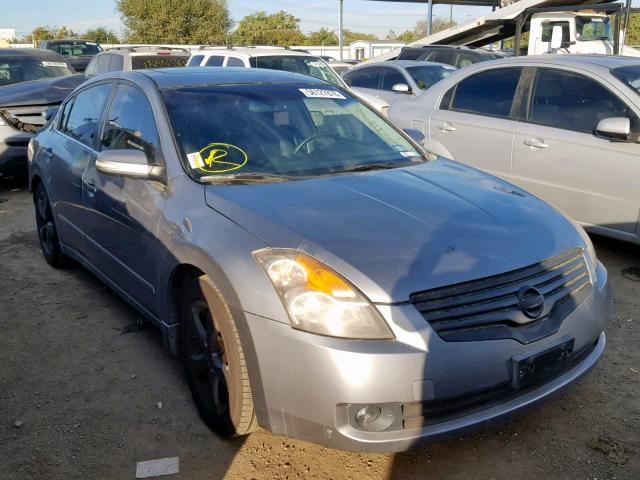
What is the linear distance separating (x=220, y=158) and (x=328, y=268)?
1.15 m

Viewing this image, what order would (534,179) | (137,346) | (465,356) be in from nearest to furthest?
(465,356), (137,346), (534,179)

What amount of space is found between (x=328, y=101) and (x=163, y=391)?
6.52 feet

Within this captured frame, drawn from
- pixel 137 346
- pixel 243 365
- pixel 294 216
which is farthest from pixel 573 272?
pixel 137 346

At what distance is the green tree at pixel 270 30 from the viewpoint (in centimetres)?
5941

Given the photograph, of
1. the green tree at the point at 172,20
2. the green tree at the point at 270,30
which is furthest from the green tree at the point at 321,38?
the green tree at the point at 172,20

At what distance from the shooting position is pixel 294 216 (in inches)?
108

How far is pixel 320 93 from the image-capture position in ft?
13.4

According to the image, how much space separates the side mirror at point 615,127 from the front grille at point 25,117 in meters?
6.75

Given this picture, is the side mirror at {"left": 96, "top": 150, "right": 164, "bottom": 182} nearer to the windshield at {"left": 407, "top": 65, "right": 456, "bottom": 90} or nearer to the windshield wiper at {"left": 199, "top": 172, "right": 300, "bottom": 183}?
the windshield wiper at {"left": 199, "top": 172, "right": 300, "bottom": 183}

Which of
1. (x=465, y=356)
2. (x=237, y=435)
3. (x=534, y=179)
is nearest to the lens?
(x=465, y=356)

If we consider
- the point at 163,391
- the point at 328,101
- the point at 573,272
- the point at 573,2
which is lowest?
the point at 163,391

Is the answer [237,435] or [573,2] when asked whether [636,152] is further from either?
[573,2]

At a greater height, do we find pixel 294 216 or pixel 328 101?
pixel 328 101

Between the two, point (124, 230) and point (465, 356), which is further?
point (124, 230)
